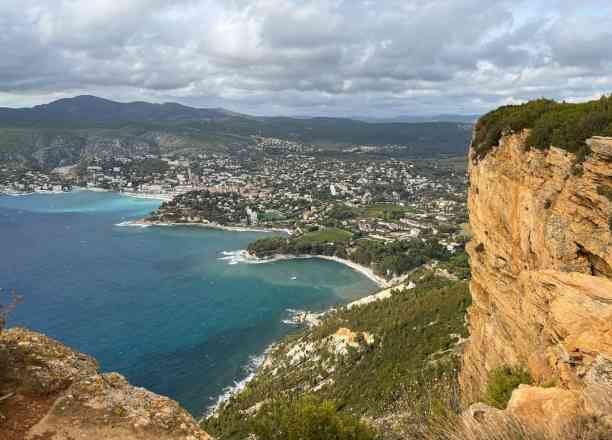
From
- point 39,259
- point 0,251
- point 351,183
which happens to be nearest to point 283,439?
point 39,259

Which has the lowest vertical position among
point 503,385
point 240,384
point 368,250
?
point 240,384

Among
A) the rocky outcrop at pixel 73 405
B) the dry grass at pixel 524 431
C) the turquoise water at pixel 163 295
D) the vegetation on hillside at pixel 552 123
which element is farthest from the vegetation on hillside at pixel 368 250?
the rocky outcrop at pixel 73 405

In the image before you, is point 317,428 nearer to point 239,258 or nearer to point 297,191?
point 239,258

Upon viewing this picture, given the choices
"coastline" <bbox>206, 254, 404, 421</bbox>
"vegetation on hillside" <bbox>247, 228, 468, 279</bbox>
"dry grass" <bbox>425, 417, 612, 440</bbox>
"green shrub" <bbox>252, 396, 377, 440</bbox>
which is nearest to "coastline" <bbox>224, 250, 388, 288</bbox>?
"coastline" <bbox>206, 254, 404, 421</bbox>

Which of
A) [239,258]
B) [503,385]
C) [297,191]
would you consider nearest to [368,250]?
[239,258]

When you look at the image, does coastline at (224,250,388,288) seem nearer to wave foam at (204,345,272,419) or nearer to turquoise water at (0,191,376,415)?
turquoise water at (0,191,376,415)

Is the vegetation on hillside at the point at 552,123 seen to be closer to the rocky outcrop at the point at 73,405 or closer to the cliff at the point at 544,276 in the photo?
the cliff at the point at 544,276

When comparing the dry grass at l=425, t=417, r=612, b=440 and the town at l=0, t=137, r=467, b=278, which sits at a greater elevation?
the dry grass at l=425, t=417, r=612, b=440
